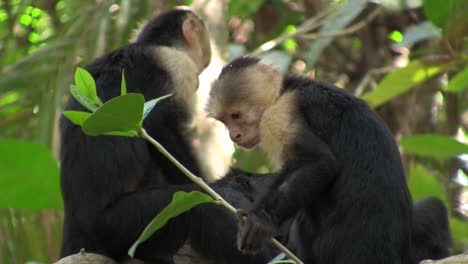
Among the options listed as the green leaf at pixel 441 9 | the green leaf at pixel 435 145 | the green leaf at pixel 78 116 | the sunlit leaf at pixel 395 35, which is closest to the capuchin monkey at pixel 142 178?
the green leaf at pixel 435 145

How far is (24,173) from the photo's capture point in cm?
340

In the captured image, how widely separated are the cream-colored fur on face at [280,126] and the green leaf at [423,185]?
106 centimetres

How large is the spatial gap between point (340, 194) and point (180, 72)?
160 cm

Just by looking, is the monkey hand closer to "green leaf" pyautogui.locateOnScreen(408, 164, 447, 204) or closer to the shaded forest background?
the shaded forest background

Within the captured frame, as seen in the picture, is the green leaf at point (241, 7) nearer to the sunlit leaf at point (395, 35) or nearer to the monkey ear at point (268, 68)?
the sunlit leaf at point (395, 35)

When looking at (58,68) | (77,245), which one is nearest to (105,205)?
(77,245)

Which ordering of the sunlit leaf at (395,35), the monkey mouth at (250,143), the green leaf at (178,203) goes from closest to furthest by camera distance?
1. the green leaf at (178,203)
2. the monkey mouth at (250,143)
3. the sunlit leaf at (395,35)

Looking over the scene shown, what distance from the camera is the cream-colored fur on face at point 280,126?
353cm

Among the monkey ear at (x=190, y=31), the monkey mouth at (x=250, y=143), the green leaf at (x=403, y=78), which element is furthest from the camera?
the monkey ear at (x=190, y=31)

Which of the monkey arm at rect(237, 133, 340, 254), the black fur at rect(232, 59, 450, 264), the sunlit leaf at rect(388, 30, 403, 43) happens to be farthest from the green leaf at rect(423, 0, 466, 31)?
the sunlit leaf at rect(388, 30, 403, 43)

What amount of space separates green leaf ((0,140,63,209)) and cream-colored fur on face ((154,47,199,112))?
1.23 m

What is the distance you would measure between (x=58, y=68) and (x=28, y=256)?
1338 mm

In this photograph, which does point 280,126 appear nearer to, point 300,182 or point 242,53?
point 300,182

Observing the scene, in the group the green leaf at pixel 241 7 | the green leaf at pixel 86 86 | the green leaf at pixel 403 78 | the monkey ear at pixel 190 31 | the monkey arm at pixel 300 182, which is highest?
the green leaf at pixel 86 86
